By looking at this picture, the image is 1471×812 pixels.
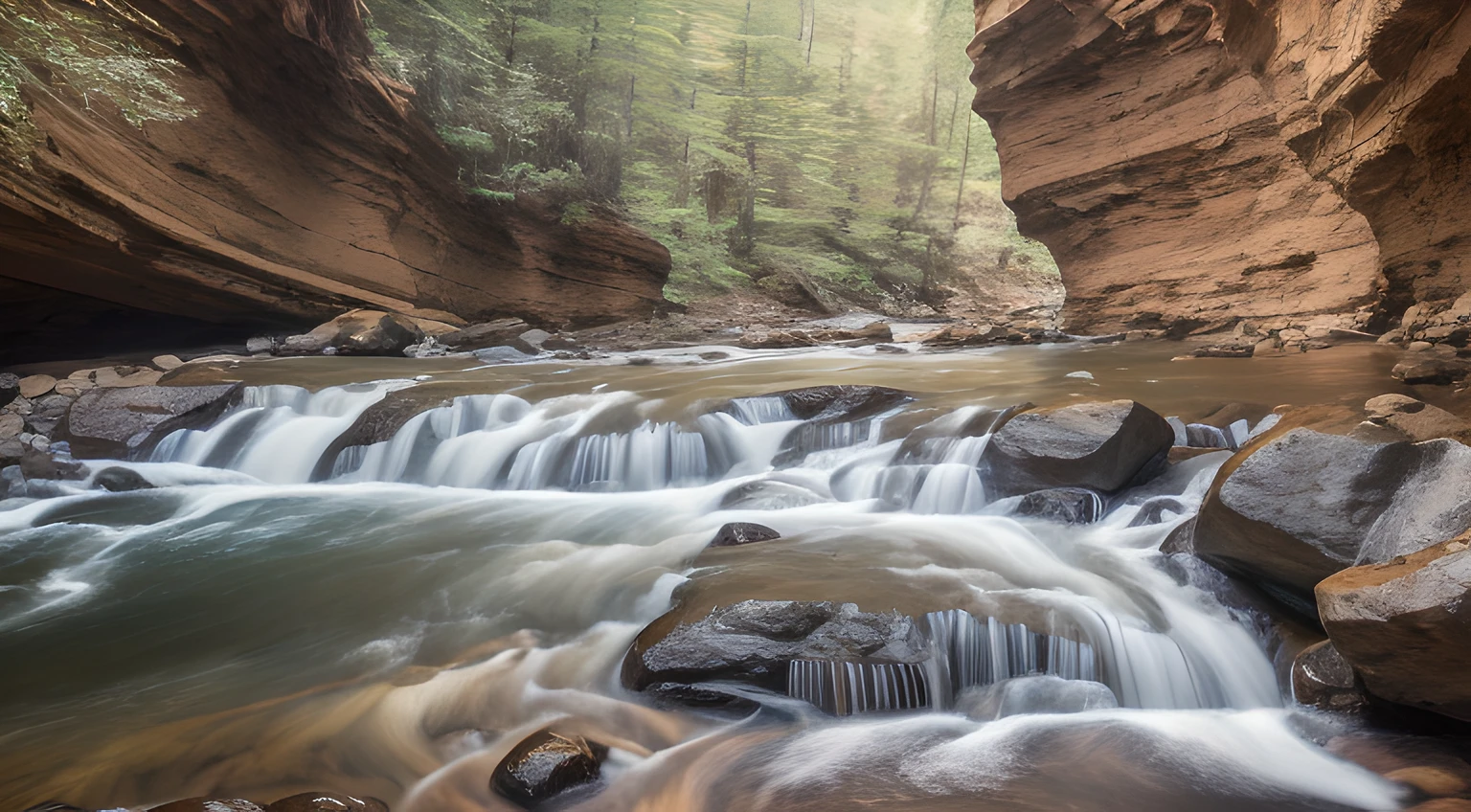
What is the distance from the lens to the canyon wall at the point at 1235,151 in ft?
20.3

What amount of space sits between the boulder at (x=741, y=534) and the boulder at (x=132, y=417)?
19.6ft

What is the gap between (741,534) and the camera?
4254 mm

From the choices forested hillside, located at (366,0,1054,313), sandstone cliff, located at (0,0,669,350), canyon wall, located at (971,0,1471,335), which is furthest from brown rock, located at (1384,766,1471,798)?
forested hillside, located at (366,0,1054,313)

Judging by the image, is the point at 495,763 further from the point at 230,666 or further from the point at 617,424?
the point at 617,424

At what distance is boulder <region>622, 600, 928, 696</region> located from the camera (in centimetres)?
279

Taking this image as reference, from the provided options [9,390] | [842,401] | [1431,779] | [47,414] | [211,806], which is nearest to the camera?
[211,806]

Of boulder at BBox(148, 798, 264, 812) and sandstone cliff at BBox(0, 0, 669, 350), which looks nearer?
boulder at BBox(148, 798, 264, 812)

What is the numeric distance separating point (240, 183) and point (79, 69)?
2376 millimetres

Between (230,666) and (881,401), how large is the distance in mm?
5067

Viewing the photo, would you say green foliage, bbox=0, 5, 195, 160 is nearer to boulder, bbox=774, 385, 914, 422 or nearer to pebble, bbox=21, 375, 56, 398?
pebble, bbox=21, 375, 56, 398

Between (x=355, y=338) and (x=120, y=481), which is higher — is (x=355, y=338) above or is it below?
above

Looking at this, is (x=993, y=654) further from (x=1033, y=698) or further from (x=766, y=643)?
(x=766, y=643)

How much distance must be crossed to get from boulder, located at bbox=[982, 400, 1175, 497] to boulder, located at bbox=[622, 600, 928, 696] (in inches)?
86.3

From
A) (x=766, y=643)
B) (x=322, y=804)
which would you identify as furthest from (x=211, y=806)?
(x=766, y=643)
